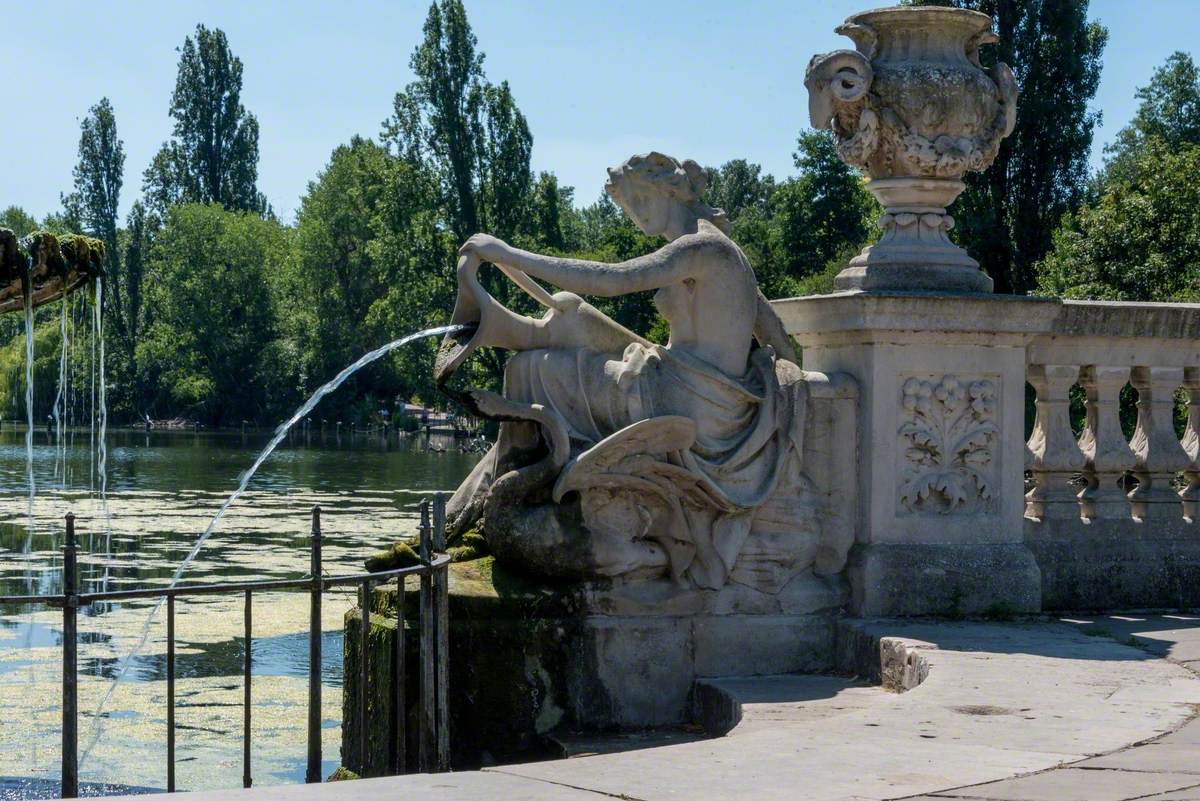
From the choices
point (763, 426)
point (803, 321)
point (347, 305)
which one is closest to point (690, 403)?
point (763, 426)

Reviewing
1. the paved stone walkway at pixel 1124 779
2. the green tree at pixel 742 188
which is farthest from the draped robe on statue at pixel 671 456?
the green tree at pixel 742 188

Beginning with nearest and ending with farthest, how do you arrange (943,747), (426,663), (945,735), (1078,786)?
(1078,786)
(943,747)
(945,735)
(426,663)

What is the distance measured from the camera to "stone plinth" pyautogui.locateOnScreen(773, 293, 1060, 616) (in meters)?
7.79

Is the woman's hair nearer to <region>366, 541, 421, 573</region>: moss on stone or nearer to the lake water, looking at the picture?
<region>366, 541, 421, 573</region>: moss on stone

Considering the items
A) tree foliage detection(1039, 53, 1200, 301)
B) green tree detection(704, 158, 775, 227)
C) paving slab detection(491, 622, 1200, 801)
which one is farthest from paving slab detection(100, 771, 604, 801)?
green tree detection(704, 158, 775, 227)

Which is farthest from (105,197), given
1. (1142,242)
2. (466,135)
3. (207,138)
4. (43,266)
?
(43,266)

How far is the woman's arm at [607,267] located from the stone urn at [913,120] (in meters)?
0.86

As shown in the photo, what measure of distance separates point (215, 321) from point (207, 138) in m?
10.1

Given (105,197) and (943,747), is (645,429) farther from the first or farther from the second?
(105,197)

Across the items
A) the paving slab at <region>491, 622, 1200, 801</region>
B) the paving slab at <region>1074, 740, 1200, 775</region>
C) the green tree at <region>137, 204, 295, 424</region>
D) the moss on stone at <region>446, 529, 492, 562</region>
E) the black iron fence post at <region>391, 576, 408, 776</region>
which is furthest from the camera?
the green tree at <region>137, 204, 295, 424</region>

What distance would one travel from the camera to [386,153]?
58.5 meters

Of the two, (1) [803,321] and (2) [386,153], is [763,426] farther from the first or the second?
(2) [386,153]

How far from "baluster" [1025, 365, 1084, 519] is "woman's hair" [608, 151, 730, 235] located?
171cm

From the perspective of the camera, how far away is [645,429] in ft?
24.1
